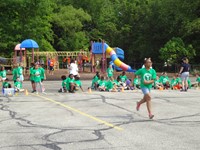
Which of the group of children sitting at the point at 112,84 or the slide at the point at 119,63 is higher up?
the slide at the point at 119,63

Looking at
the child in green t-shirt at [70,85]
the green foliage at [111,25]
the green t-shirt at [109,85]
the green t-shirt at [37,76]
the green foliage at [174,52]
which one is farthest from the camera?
the green foliage at [111,25]

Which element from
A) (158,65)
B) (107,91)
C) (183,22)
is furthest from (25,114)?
(183,22)

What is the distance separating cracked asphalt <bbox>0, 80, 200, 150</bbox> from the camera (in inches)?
299

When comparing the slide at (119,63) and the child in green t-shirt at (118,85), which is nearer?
the child in green t-shirt at (118,85)

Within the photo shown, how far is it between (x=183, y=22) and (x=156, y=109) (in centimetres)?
3705

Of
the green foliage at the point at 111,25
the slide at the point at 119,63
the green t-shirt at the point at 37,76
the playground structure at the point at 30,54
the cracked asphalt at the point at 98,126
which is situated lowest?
the cracked asphalt at the point at 98,126

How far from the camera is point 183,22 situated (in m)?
48.0

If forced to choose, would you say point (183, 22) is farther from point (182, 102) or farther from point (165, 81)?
point (182, 102)

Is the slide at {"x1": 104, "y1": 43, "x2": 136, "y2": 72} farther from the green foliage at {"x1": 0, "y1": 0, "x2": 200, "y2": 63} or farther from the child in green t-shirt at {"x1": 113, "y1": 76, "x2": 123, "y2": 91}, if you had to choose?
the green foliage at {"x1": 0, "y1": 0, "x2": 200, "y2": 63}

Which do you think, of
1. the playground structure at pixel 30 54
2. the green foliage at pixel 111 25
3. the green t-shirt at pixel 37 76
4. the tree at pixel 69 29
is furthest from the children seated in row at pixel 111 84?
the tree at pixel 69 29

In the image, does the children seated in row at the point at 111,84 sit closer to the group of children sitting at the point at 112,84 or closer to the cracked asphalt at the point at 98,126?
the group of children sitting at the point at 112,84

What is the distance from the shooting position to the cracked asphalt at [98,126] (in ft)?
24.9

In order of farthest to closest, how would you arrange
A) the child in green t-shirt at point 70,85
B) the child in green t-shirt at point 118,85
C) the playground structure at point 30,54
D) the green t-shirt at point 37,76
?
the playground structure at point 30,54
the child in green t-shirt at point 118,85
the child in green t-shirt at point 70,85
the green t-shirt at point 37,76

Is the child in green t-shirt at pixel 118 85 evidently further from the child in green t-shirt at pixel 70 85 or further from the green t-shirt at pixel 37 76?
the green t-shirt at pixel 37 76
